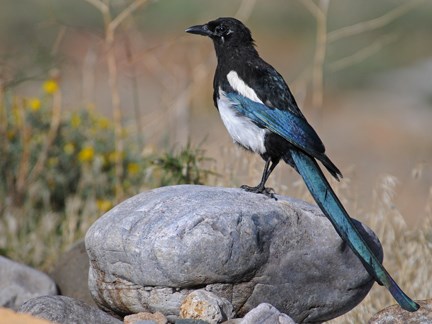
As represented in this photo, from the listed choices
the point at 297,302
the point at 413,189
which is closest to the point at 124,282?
the point at 297,302

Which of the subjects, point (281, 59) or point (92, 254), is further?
point (281, 59)

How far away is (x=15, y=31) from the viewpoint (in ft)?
59.8

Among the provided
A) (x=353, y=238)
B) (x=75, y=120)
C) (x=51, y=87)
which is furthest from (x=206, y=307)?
(x=75, y=120)

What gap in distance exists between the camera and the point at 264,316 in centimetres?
490

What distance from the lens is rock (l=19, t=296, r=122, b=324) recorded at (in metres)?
4.93

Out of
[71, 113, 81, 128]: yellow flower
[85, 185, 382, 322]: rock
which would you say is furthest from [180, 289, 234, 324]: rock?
[71, 113, 81, 128]: yellow flower

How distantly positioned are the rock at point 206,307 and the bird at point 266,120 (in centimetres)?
68

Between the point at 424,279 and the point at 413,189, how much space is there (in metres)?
1.15

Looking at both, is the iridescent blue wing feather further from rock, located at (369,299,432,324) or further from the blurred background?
the blurred background

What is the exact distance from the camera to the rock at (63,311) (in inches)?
194

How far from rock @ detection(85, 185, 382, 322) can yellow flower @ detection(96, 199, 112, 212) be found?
1.86 metres

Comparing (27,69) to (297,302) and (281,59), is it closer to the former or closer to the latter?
(297,302)

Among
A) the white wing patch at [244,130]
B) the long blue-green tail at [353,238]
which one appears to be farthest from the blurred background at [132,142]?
the long blue-green tail at [353,238]

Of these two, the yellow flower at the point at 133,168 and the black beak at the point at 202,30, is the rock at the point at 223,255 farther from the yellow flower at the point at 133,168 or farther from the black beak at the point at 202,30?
the yellow flower at the point at 133,168
